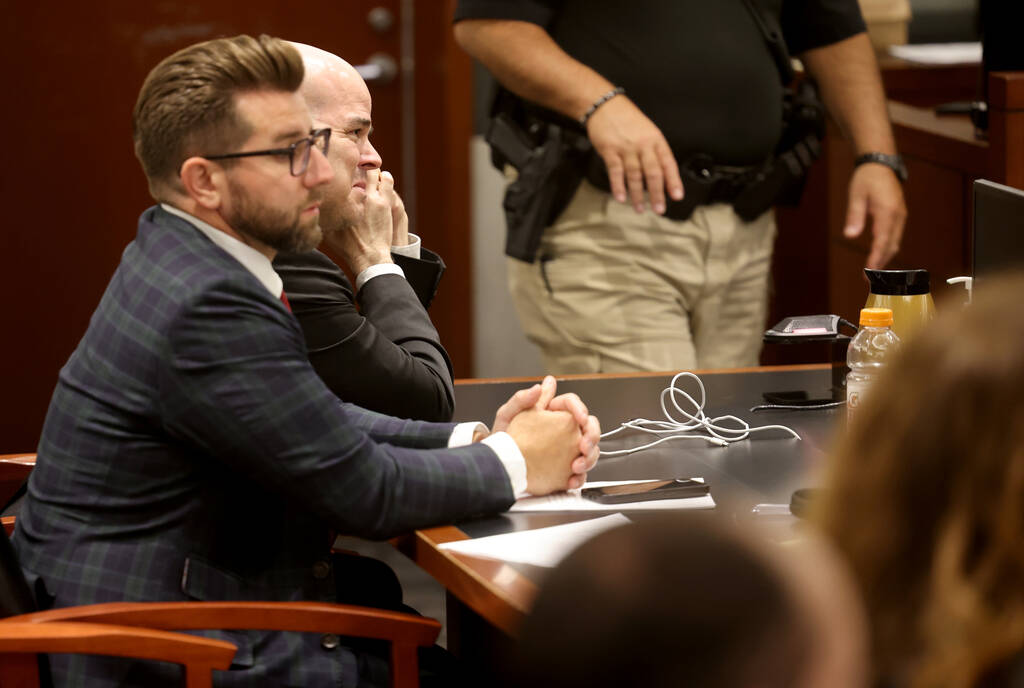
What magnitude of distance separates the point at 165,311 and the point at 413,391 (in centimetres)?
55

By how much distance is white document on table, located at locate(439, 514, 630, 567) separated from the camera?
163cm

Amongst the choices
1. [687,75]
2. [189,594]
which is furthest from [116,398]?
[687,75]

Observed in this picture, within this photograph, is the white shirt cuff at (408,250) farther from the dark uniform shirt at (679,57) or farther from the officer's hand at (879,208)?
the officer's hand at (879,208)

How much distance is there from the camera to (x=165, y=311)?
1.64 metres

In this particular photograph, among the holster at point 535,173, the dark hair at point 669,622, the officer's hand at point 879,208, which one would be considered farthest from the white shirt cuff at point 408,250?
the dark hair at point 669,622

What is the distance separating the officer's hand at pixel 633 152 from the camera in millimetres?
2730

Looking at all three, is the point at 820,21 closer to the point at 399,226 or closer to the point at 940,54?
the point at 399,226

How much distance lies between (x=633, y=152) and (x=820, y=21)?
71 centimetres

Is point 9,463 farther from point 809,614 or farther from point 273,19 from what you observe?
point 273,19

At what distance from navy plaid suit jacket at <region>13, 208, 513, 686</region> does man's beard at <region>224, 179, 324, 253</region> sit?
5cm

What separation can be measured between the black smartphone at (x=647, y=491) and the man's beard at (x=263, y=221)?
48cm

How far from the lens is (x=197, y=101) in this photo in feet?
5.62

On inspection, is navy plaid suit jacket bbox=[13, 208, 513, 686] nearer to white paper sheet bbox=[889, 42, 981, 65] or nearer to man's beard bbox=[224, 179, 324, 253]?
man's beard bbox=[224, 179, 324, 253]

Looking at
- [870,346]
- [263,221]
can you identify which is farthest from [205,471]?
[870,346]
